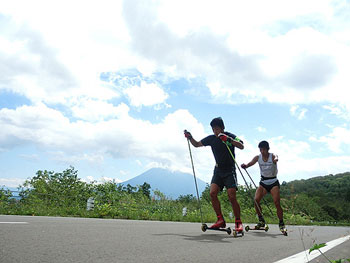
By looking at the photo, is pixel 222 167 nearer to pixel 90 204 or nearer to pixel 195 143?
pixel 195 143

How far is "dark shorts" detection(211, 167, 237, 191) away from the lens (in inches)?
229

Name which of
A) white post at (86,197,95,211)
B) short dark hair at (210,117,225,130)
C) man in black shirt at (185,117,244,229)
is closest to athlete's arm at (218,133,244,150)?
man in black shirt at (185,117,244,229)

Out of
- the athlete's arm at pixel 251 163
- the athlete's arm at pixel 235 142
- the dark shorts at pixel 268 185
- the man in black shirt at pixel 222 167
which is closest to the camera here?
the athlete's arm at pixel 235 142

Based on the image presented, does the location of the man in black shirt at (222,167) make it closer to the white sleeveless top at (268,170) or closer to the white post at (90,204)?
the white sleeveless top at (268,170)

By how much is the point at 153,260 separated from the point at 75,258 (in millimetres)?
635

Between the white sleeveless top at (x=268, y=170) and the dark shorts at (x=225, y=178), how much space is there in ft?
5.16

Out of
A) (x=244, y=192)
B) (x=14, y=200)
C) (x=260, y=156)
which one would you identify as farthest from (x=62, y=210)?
(x=244, y=192)

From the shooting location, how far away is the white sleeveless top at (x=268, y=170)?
7.19 meters

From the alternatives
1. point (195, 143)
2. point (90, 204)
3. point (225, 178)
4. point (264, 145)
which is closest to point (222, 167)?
point (225, 178)

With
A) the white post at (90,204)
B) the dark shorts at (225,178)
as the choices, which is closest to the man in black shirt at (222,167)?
the dark shorts at (225,178)

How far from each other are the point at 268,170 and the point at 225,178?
173 centimetres

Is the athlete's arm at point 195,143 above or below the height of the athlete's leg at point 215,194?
above

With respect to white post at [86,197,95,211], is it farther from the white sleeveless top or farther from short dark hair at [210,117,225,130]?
short dark hair at [210,117,225,130]

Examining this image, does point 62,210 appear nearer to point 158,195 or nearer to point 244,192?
point 158,195
